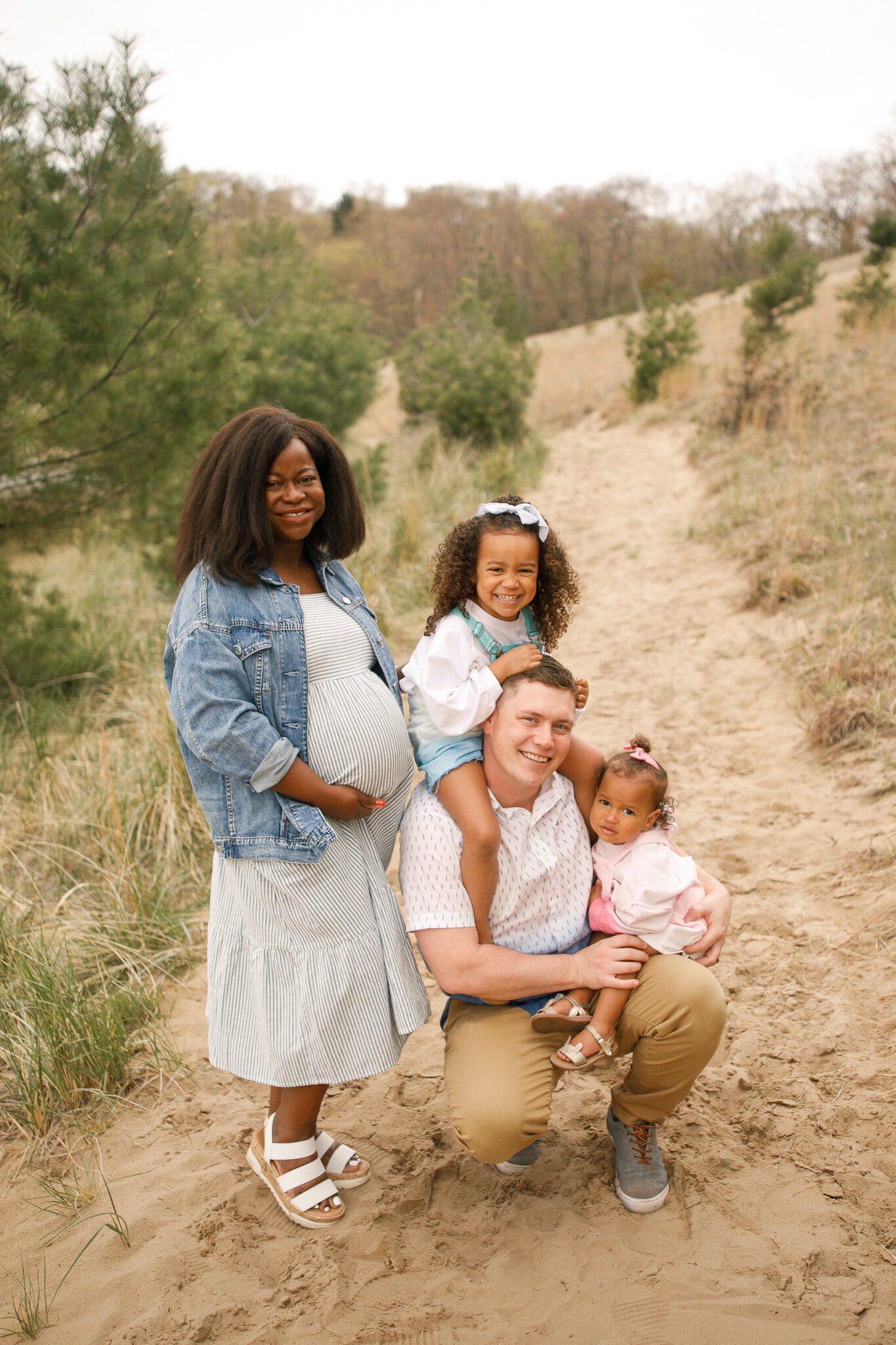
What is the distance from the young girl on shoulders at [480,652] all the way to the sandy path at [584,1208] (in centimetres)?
73

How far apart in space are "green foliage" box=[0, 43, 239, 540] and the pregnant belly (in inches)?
146

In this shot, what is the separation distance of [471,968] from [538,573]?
0.95m

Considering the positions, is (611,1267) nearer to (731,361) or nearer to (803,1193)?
(803,1193)

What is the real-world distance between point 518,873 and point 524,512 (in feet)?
2.73

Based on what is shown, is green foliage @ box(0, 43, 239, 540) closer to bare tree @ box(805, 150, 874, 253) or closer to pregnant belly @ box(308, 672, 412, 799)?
pregnant belly @ box(308, 672, 412, 799)

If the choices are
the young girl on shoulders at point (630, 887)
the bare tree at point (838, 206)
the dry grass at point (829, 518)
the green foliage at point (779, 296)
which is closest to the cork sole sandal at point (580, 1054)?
the young girl on shoulders at point (630, 887)

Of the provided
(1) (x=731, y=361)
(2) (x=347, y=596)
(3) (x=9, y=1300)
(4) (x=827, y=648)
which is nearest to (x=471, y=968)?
(2) (x=347, y=596)

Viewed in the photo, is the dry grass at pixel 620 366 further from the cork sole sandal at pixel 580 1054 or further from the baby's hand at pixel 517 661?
the cork sole sandal at pixel 580 1054

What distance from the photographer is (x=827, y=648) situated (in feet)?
15.3

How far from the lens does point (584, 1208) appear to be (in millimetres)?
2074

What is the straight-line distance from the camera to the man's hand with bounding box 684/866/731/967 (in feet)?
6.68

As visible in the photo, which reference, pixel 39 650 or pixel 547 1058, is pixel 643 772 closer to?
pixel 547 1058

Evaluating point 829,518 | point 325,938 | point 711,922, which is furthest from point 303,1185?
point 829,518

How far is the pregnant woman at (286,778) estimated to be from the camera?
1.82 m
